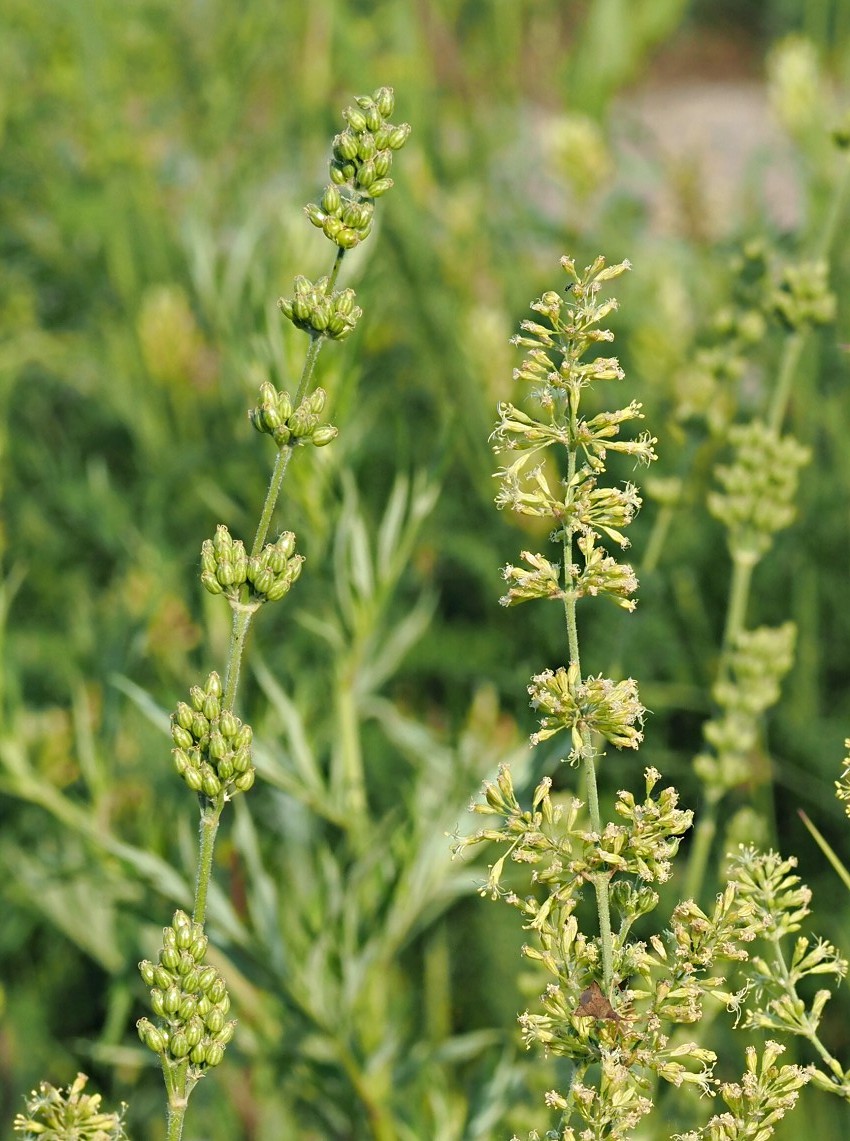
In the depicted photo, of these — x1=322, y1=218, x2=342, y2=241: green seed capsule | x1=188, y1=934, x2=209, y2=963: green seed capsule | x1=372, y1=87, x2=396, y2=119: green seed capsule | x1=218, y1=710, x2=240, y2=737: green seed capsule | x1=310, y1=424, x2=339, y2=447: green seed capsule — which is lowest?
x1=188, y1=934, x2=209, y2=963: green seed capsule

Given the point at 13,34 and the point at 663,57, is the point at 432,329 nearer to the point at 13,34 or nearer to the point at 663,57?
the point at 13,34

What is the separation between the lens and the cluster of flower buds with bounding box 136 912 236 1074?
0.60 meters

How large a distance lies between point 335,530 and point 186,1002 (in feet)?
2.58

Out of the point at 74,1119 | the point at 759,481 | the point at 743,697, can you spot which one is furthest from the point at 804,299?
the point at 74,1119

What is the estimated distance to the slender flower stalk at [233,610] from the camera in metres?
0.61

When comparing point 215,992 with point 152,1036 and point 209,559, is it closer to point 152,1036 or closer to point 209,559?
point 152,1036

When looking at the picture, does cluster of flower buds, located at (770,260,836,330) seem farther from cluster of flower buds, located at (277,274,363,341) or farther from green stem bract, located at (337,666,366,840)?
cluster of flower buds, located at (277,274,363,341)

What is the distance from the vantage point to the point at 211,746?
63cm

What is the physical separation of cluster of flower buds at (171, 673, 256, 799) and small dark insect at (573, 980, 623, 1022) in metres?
0.17

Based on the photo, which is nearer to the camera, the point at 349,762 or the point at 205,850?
the point at 205,850

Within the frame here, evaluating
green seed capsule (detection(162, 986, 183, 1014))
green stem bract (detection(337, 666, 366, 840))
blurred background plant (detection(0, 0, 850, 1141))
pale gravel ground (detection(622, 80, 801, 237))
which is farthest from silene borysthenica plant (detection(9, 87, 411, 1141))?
pale gravel ground (detection(622, 80, 801, 237))

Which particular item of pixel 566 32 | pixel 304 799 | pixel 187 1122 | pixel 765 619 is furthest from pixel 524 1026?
pixel 566 32

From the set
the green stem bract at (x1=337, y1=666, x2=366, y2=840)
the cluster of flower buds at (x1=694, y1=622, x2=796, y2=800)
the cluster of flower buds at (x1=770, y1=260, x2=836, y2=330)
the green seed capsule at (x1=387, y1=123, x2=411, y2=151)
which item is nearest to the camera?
the green seed capsule at (x1=387, y1=123, x2=411, y2=151)

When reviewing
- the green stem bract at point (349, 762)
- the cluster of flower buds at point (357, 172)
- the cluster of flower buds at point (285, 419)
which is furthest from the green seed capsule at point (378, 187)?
the green stem bract at point (349, 762)
